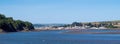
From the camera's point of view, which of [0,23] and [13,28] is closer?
[0,23]

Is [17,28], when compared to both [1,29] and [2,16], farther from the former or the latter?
[1,29]

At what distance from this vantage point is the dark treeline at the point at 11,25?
158 metres

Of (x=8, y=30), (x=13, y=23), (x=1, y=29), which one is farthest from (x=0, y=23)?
(x=13, y=23)

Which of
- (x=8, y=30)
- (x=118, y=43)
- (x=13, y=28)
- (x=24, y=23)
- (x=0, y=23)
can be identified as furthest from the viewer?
(x=24, y=23)

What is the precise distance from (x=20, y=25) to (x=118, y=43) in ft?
421

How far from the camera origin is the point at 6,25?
16088 centimetres

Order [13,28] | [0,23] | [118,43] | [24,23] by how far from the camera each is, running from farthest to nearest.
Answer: [24,23], [13,28], [0,23], [118,43]

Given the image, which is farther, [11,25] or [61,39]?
[11,25]

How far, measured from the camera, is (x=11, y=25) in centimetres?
17025

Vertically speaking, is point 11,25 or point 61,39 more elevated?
point 11,25

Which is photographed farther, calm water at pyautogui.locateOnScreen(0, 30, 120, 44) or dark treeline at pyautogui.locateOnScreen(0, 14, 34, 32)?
dark treeline at pyautogui.locateOnScreen(0, 14, 34, 32)

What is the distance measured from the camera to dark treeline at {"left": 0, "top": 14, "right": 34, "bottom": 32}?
518ft

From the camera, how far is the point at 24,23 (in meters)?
199

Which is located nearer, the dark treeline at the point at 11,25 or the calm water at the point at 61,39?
the calm water at the point at 61,39
